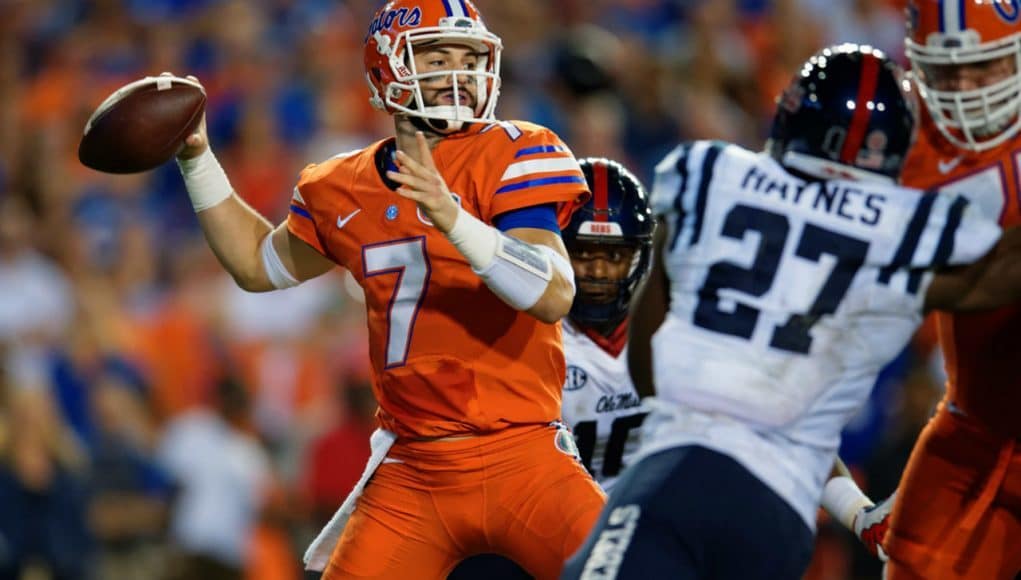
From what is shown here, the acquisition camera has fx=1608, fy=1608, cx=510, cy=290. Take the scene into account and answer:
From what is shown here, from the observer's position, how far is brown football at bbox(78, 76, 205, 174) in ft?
12.2

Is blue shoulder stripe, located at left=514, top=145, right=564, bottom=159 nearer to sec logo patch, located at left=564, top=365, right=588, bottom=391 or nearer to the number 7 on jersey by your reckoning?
the number 7 on jersey

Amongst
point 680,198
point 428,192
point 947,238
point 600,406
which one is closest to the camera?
point 947,238

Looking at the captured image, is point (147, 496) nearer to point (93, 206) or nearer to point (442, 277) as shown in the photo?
point (93, 206)

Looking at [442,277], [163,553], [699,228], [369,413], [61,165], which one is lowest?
[163,553]

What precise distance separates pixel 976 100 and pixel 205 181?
6.15ft

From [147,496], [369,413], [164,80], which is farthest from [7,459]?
[164,80]

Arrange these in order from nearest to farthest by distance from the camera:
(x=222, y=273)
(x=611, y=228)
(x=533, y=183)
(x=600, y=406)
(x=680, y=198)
→ (x=680, y=198), (x=533, y=183), (x=611, y=228), (x=600, y=406), (x=222, y=273)

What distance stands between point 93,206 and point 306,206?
14.4ft

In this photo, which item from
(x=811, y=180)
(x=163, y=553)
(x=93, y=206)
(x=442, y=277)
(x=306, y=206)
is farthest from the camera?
(x=93, y=206)

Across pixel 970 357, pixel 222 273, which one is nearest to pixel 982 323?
pixel 970 357

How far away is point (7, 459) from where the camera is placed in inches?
239

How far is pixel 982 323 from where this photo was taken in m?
3.79

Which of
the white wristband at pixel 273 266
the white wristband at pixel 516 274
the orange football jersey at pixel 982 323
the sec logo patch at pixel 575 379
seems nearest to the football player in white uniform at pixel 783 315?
the white wristband at pixel 516 274

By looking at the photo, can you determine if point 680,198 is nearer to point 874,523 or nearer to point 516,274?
point 516,274
